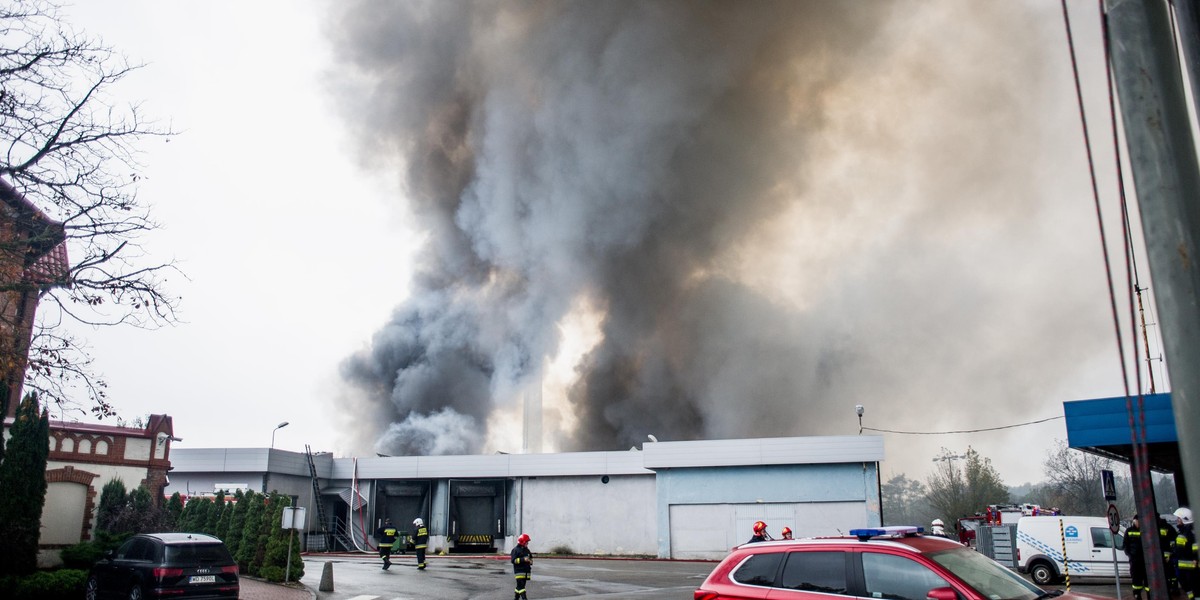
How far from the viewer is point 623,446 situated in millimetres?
54406

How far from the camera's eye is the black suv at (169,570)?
42.4 ft

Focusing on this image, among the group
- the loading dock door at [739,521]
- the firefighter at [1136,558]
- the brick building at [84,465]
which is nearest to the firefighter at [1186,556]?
the firefighter at [1136,558]

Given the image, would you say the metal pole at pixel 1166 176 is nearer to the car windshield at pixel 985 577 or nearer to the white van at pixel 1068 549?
the car windshield at pixel 985 577

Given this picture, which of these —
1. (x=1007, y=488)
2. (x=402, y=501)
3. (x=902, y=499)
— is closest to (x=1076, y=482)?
(x=1007, y=488)

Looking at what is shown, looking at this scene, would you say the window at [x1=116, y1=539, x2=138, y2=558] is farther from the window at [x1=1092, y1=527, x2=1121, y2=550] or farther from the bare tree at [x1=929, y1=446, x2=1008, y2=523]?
the bare tree at [x1=929, y1=446, x2=1008, y2=523]

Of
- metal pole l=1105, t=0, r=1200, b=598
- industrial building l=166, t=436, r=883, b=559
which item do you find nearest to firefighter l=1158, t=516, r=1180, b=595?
metal pole l=1105, t=0, r=1200, b=598

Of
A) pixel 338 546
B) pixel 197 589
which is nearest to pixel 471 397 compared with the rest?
pixel 338 546

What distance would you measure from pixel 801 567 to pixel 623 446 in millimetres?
48433

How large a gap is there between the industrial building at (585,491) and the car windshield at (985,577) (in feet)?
→ 80.3

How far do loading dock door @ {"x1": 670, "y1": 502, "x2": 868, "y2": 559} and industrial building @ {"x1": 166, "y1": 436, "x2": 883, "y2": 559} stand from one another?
0.04 m

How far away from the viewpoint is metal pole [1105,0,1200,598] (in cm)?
248

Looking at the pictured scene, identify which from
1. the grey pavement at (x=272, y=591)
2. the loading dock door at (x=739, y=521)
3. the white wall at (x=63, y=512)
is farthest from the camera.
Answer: the loading dock door at (x=739, y=521)

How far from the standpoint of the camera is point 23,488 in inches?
625

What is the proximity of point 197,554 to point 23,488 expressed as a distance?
5401mm
